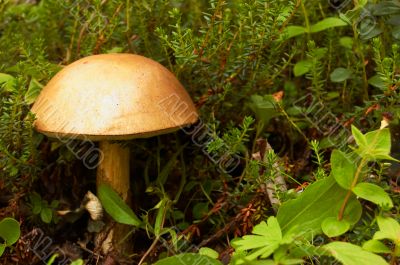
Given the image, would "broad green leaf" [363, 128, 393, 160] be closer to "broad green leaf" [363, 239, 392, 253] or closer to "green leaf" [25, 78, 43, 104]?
"broad green leaf" [363, 239, 392, 253]

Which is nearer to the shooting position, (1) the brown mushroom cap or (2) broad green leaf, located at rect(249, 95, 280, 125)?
(1) the brown mushroom cap

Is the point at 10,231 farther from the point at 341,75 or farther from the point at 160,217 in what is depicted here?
the point at 341,75

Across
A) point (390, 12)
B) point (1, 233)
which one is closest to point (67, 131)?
point (1, 233)

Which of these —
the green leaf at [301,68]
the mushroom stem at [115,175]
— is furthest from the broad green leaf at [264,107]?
the mushroom stem at [115,175]

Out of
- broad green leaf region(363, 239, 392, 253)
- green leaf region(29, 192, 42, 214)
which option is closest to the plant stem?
broad green leaf region(363, 239, 392, 253)

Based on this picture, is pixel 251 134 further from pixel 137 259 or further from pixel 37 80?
pixel 37 80

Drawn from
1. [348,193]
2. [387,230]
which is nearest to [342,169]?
[348,193]

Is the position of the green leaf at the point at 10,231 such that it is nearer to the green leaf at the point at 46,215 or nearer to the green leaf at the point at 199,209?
the green leaf at the point at 46,215
